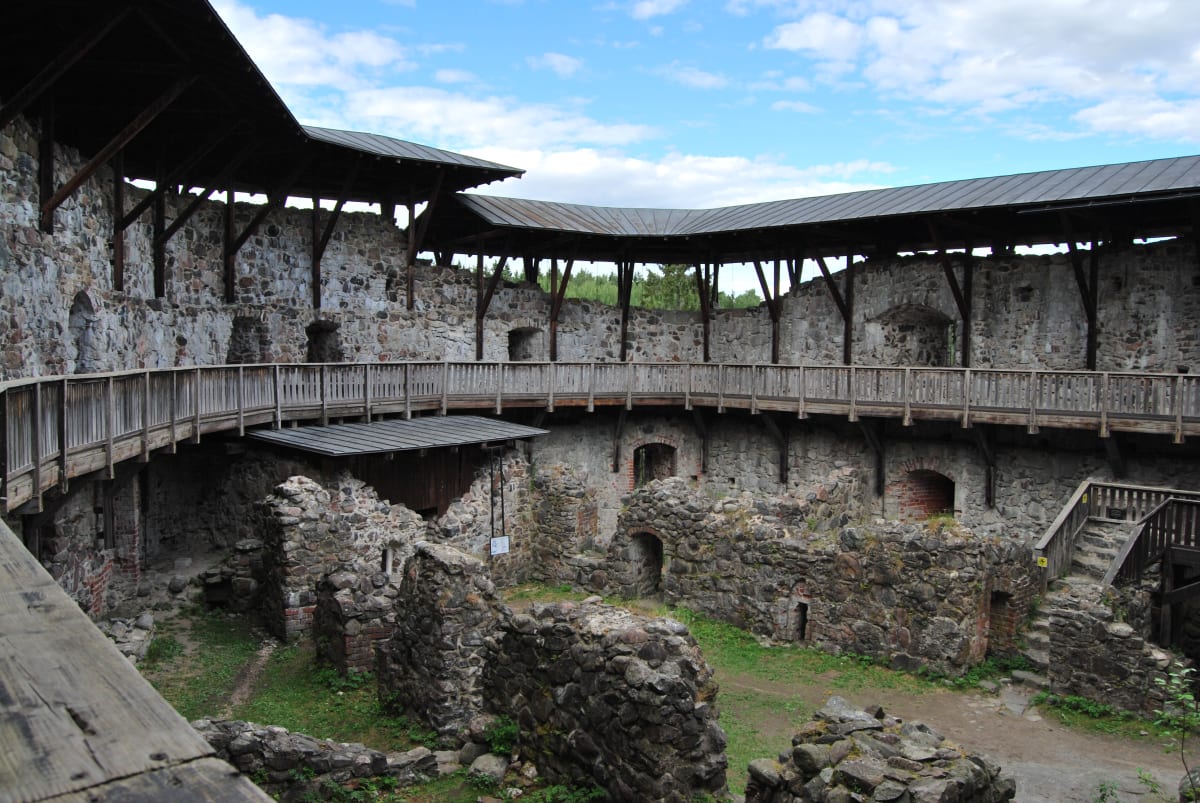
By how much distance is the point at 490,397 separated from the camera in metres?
22.7

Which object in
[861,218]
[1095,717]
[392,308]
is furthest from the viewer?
[392,308]

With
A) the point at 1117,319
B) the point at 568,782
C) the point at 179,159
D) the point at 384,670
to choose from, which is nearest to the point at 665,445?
the point at 1117,319

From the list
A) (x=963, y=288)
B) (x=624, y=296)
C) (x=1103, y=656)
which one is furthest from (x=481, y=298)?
(x=1103, y=656)

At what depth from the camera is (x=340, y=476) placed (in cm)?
1670

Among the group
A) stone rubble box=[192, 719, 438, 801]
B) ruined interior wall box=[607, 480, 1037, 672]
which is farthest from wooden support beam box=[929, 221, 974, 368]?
stone rubble box=[192, 719, 438, 801]

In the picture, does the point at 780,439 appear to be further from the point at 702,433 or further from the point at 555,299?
the point at 555,299

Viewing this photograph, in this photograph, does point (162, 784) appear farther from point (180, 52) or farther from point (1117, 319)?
point (1117, 319)

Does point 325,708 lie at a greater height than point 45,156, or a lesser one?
lesser

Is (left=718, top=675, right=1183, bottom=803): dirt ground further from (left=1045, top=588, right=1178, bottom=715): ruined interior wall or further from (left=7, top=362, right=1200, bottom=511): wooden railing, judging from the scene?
(left=7, top=362, right=1200, bottom=511): wooden railing

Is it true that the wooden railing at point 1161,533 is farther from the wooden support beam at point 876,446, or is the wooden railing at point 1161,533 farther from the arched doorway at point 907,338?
the arched doorway at point 907,338

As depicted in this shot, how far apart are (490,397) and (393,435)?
4.73 meters

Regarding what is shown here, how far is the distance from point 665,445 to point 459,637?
671 inches

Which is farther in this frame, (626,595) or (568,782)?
(626,595)

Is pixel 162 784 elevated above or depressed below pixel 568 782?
above
